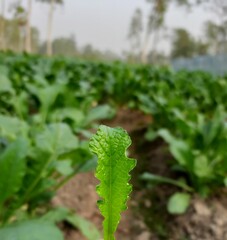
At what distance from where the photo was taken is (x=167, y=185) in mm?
2756

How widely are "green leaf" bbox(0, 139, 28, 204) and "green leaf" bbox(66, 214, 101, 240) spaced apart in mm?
447

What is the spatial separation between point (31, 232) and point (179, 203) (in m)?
1.22

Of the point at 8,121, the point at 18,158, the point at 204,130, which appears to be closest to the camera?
the point at 18,158

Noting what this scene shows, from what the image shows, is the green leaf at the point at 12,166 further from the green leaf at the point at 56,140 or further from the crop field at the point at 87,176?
the green leaf at the point at 56,140

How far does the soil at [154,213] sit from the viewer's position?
213 cm

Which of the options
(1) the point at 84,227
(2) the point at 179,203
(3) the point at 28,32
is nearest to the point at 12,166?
(1) the point at 84,227

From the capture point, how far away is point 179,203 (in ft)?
7.54

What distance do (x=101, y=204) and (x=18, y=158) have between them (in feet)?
3.67

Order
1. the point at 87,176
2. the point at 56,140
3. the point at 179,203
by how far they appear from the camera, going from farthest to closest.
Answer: the point at 87,176
the point at 179,203
the point at 56,140

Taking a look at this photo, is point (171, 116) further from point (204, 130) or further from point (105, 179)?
point (105, 179)

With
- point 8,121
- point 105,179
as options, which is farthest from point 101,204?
point 8,121

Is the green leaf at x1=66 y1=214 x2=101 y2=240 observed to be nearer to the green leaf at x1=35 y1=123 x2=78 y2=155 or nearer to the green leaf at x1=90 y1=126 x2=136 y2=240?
the green leaf at x1=35 y1=123 x2=78 y2=155

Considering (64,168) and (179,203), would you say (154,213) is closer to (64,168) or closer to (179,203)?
(179,203)

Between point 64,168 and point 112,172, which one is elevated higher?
point 112,172
